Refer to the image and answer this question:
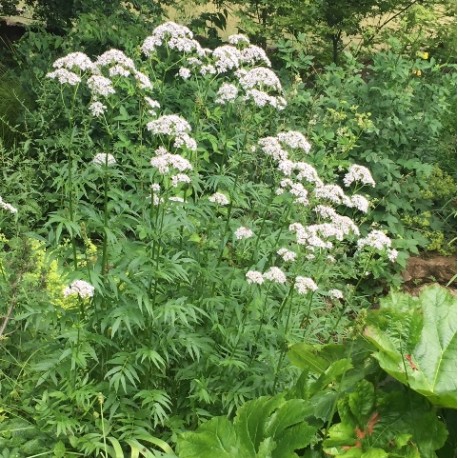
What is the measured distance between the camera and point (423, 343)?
2.79 meters

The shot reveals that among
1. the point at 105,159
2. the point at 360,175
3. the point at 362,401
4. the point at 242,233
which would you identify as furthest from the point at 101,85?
the point at 362,401

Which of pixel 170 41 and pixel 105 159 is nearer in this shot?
pixel 105 159

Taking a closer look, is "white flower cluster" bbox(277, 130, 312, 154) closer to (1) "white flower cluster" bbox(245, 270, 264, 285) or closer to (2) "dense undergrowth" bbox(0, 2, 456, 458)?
(2) "dense undergrowth" bbox(0, 2, 456, 458)

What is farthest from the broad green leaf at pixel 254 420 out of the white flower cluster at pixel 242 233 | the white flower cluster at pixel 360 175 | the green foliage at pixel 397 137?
the green foliage at pixel 397 137

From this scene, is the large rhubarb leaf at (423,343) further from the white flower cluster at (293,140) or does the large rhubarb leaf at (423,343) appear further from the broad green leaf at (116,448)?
the broad green leaf at (116,448)

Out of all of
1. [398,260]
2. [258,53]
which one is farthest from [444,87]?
[258,53]

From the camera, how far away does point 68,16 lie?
7988 millimetres

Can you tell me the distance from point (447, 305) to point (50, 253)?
1.77 metres

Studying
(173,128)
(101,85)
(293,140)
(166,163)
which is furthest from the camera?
(293,140)

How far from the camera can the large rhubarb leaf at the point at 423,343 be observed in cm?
267

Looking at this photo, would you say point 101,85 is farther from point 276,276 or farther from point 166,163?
point 276,276

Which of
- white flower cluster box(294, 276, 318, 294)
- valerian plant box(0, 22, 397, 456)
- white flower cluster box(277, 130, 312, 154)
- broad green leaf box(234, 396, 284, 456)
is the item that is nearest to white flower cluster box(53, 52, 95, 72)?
valerian plant box(0, 22, 397, 456)

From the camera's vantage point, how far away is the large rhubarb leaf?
267cm

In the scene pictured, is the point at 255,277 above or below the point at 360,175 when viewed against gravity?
below
